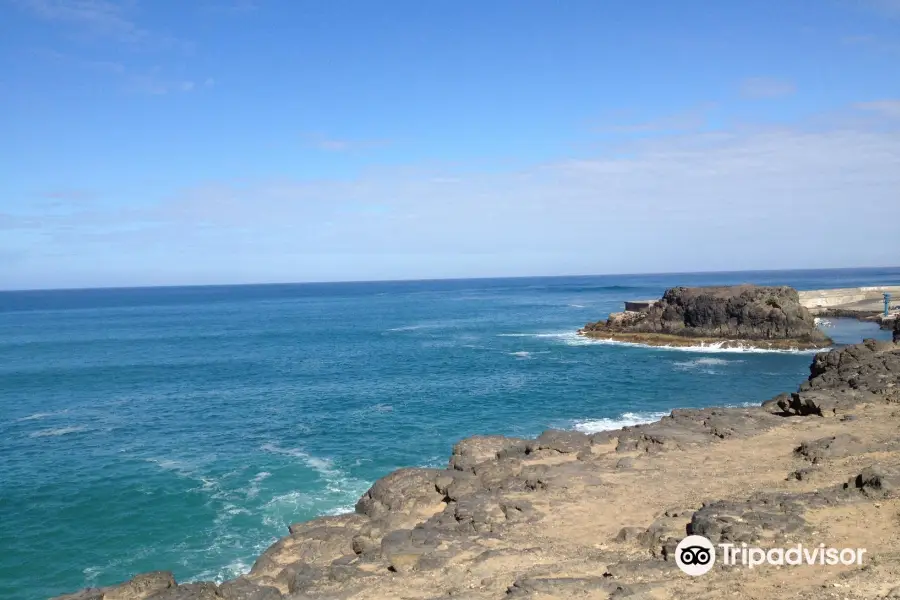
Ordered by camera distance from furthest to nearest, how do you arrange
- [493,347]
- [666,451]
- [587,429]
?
1. [493,347]
2. [587,429]
3. [666,451]

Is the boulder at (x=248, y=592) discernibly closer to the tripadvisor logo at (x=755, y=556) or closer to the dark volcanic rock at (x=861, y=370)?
the tripadvisor logo at (x=755, y=556)

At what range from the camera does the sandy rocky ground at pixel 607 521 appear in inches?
552

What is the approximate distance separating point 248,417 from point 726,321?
58.8 metres

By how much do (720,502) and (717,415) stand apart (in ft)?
37.8

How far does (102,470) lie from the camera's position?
32.4 metres

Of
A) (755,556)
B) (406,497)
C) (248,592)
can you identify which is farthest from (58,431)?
(755,556)

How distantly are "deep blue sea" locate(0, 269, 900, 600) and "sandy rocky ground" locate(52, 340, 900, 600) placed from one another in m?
6.55

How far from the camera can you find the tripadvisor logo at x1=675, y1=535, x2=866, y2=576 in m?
14.3

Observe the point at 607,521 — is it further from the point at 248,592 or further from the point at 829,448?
the point at 248,592

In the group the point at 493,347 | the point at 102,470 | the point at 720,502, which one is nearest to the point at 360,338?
the point at 493,347

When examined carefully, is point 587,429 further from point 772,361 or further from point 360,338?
point 360,338

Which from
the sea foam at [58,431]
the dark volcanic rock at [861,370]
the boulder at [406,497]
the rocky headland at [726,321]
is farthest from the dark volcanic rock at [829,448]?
the rocky headland at [726,321]

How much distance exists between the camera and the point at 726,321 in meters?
77.7

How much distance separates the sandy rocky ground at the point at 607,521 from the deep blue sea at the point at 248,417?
21.5 ft
